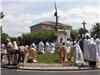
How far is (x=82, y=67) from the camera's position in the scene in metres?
17.7

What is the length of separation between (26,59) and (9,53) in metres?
0.99

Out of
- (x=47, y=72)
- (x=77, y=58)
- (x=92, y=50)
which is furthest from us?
(x=77, y=58)

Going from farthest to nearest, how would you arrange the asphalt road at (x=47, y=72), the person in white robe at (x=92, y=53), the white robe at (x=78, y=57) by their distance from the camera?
the white robe at (x=78, y=57)
the person in white robe at (x=92, y=53)
the asphalt road at (x=47, y=72)

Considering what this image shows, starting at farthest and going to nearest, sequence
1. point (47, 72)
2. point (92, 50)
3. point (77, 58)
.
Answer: point (77, 58) → point (92, 50) → point (47, 72)

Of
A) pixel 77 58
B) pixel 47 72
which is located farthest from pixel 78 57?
pixel 47 72

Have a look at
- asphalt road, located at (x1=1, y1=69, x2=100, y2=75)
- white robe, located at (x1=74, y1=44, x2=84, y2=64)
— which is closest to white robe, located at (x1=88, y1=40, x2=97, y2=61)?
white robe, located at (x1=74, y1=44, x2=84, y2=64)

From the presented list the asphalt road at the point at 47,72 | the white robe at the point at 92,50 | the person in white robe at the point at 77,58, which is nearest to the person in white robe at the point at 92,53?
the white robe at the point at 92,50

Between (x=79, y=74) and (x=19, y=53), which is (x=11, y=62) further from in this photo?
(x=79, y=74)

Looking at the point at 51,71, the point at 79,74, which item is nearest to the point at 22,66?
the point at 51,71

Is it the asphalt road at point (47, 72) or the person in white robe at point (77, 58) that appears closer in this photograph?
the asphalt road at point (47, 72)

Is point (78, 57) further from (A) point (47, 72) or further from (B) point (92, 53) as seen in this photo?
(A) point (47, 72)

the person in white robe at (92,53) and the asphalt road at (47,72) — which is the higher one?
the person in white robe at (92,53)

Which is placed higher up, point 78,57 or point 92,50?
point 92,50

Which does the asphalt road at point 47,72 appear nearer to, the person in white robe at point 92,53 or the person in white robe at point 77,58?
the person in white robe at point 92,53
